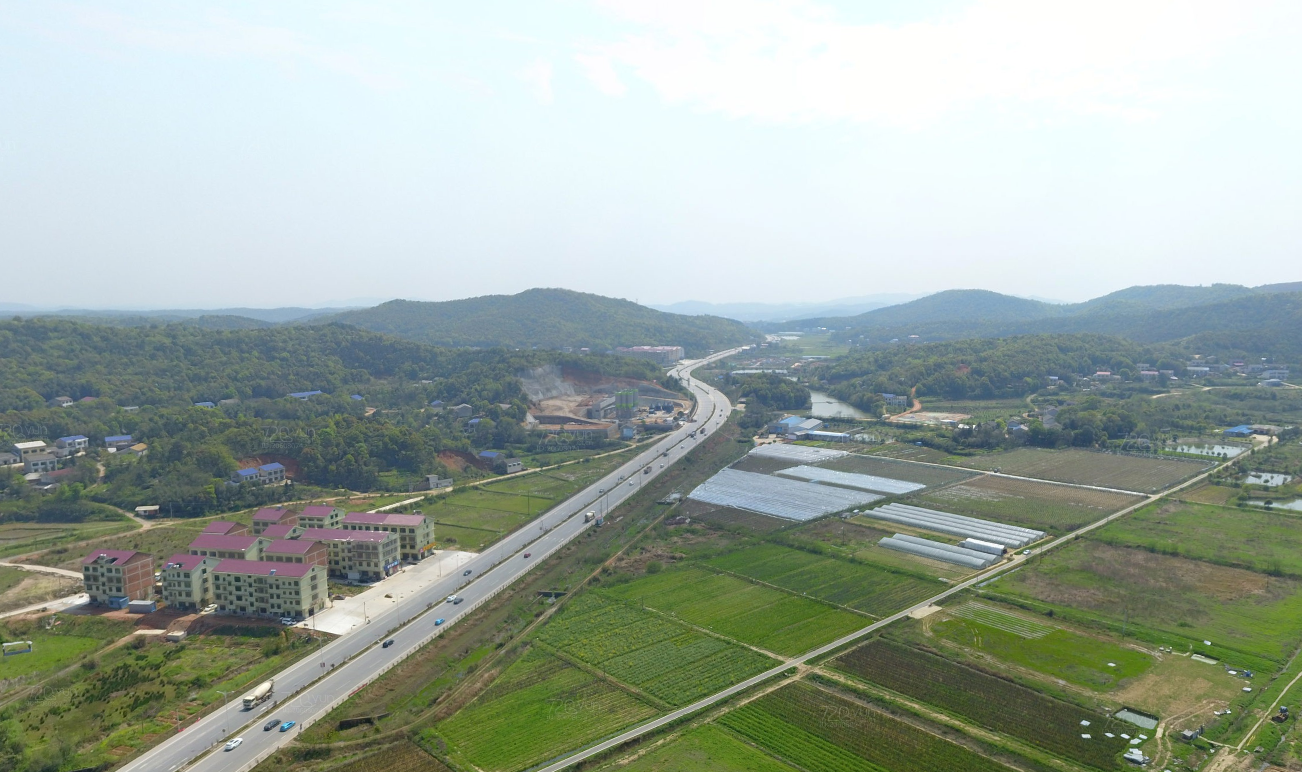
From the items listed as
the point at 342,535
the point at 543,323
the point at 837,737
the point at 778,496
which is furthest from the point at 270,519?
the point at 543,323

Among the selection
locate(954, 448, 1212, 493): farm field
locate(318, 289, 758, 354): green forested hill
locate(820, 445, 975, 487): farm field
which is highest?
locate(318, 289, 758, 354): green forested hill

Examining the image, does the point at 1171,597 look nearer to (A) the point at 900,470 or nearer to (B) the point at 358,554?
(A) the point at 900,470

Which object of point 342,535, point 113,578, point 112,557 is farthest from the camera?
point 342,535

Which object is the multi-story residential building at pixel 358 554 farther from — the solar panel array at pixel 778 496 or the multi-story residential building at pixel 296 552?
the solar panel array at pixel 778 496

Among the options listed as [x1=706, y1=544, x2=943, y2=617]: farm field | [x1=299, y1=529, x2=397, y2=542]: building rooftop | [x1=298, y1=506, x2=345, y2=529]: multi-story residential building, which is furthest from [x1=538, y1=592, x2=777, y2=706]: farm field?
[x1=298, y1=506, x2=345, y2=529]: multi-story residential building

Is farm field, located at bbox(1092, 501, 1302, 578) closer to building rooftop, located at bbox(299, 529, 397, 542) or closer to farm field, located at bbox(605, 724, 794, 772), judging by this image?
farm field, located at bbox(605, 724, 794, 772)

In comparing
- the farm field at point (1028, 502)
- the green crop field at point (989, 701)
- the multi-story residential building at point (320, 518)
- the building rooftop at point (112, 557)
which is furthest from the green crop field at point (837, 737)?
the building rooftop at point (112, 557)

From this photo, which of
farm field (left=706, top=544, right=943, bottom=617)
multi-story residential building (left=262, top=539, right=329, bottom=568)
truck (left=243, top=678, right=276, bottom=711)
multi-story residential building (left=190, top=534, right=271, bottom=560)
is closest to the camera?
truck (left=243, top=678, right=276, bottom=711)
